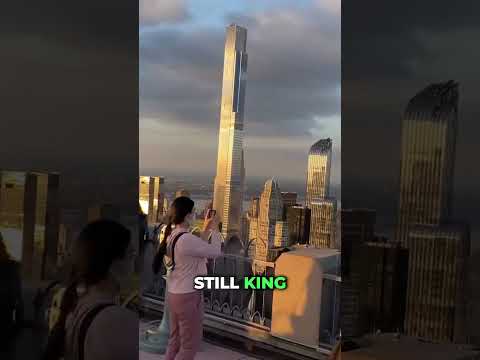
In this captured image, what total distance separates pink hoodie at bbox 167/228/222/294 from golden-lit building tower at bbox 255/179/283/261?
0.24m

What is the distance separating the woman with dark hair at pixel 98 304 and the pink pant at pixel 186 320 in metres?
0.46

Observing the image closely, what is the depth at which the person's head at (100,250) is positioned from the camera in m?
1.38

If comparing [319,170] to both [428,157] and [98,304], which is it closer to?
[428,157]

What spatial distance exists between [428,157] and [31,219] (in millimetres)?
1471

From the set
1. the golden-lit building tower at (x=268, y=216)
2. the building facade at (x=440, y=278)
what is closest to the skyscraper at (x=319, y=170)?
the golden-lit building tower at (x=268, y=216)

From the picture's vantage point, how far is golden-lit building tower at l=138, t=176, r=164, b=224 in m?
2.12

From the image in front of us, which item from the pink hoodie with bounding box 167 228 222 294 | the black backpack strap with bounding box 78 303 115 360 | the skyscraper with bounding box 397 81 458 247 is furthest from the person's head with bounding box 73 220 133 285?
the skyscraper with bounding box 397 81 458 247

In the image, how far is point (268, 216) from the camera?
6.85ft

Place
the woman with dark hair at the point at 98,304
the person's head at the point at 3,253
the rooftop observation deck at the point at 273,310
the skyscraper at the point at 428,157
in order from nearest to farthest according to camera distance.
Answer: the woman with dark hair at the point at 98,304, the person's head at the point at 3,253, the skyscraper at the point at 428,157, the rooftop observation deck at the point at 273,310

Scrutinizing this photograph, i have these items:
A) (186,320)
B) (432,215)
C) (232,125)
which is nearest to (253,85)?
(232,125)

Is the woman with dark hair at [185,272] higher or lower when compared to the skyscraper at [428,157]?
lower

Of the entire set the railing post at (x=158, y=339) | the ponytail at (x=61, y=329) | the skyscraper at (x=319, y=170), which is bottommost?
the railing post at (x=158, y=339)

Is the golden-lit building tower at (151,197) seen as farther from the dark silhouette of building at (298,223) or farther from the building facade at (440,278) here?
the building facade at (440,278)

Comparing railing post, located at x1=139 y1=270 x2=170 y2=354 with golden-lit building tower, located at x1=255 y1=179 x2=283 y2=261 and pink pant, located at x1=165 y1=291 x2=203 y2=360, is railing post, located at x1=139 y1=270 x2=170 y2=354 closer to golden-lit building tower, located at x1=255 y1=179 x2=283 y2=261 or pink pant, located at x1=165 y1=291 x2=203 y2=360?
pink pant, located at x1=165 y1=291 x2=203 y2=360
